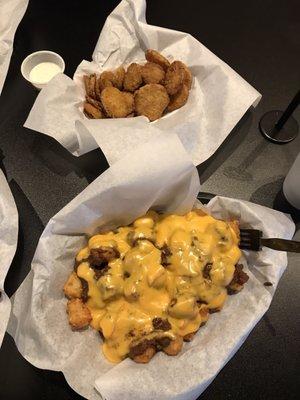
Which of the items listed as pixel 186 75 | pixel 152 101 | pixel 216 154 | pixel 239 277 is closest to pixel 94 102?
pixel 152 101

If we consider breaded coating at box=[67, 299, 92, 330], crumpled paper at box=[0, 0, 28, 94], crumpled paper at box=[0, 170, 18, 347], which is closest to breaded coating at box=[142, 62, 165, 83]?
crumpled paper at box=[0, 0, 28, 94]

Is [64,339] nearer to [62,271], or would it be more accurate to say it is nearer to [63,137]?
[62,271]

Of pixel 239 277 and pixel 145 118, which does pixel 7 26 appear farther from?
pixel 239 277

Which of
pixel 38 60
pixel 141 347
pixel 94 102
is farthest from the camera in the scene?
pixel 38 60

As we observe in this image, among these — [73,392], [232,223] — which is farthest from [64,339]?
[232,223]

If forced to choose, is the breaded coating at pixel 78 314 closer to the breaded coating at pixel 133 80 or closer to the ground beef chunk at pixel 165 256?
the ground beef chunk at pixel 165 256

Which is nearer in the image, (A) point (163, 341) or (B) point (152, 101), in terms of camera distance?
(A) point (163, 341)
